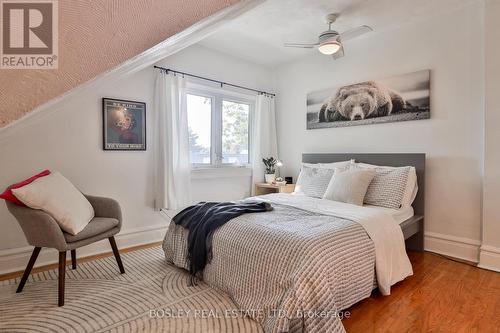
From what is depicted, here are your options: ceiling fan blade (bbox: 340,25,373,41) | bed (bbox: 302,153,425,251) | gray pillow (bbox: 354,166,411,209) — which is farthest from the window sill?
ceiling fan blade (bbox: 340,25,373,41)

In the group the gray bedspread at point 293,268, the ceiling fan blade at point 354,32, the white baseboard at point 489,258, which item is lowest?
the white baseboard at point 489,258

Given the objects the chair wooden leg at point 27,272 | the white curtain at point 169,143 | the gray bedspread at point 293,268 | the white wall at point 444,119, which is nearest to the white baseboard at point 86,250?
the white curtain at point 169,143

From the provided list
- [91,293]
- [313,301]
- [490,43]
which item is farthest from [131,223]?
[490,43]

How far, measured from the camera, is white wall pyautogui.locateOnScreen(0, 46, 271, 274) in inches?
95.5

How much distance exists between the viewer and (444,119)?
112 inches

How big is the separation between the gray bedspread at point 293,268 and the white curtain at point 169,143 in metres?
1.37

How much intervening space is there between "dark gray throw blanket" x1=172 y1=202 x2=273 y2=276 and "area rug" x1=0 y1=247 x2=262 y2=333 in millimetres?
223

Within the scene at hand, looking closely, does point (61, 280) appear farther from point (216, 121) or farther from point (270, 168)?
point (270, 168)

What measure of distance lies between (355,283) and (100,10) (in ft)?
6.27

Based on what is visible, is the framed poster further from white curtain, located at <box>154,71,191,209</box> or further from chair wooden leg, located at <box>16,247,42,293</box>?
chair wooden leg, located at <box>16,247,42,293</box>

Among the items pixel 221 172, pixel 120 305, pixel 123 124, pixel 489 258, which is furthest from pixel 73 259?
pixel 489 258

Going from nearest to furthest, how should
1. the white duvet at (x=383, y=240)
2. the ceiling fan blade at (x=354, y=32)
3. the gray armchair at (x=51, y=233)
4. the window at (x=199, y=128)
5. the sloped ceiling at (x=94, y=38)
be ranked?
the sloped ceiling at (x=94, y=38), the gray armchair at (x=51, y=233), the white duvet at (x=383, y=240), the ceiling fan blade at (x=354, y=32), the window at (x=199, y=128)

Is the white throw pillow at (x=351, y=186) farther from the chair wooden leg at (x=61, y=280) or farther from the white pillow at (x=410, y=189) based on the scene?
the chair wooden leg at (x=61, y=280)

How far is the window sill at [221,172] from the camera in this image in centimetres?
366
